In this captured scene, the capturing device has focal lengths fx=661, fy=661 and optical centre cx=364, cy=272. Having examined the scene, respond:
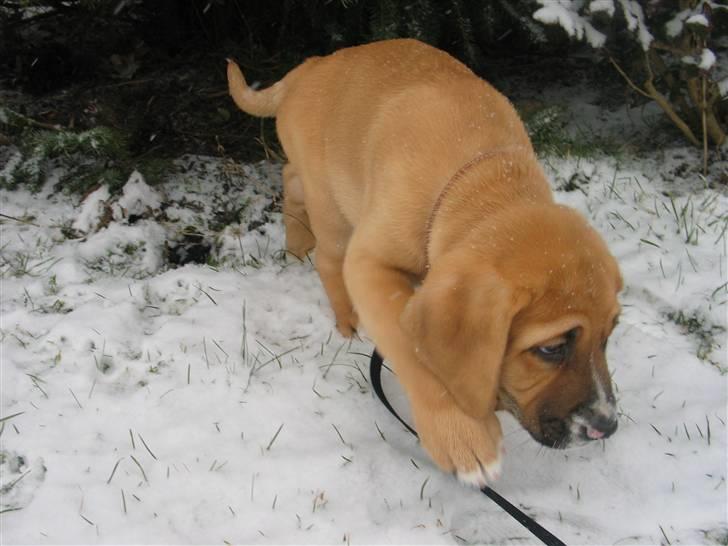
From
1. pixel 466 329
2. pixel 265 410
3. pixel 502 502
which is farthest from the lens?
pixel 265 410

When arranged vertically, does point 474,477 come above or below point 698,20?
below

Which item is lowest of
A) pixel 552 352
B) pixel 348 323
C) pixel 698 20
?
pixel 348 323

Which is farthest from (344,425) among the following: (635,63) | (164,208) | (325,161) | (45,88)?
(45,88)

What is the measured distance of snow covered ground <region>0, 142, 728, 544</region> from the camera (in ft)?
7.47

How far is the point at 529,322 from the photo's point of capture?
195 centimetres

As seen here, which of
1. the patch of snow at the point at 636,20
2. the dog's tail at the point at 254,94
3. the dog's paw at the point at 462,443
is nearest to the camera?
the dog's paw at the point at 462,443

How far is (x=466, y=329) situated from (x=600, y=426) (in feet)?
1.72

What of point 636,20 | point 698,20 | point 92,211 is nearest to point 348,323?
point 92,211

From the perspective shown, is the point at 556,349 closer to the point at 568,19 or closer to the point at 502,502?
the point at 502,502

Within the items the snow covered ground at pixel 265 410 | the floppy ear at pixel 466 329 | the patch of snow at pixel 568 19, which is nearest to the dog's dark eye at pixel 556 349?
the floppy ear at pixel 466 329

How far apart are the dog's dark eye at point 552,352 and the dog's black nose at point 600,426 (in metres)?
0.21

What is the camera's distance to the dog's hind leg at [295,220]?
377cm

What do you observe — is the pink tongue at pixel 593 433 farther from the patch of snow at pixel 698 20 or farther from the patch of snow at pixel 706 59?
the patch of snow at pixel 706 59

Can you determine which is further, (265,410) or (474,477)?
(265,410)
